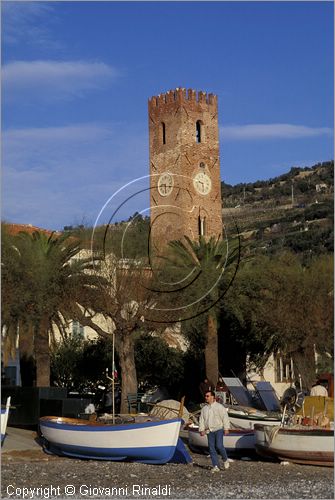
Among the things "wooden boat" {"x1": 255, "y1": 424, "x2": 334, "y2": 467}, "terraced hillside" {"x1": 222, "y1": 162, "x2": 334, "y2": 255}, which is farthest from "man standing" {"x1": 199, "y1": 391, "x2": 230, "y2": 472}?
"terraced hillside" {"x1": 222, "y1": 162, "x2": 334, "y2": 255}

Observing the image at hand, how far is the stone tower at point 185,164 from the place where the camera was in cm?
7544

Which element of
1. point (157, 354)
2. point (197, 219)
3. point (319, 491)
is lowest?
point (319, 491)

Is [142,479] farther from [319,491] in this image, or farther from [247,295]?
[247,295]

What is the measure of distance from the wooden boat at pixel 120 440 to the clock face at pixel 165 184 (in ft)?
178

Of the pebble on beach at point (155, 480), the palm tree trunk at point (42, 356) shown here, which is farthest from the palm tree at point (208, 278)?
the pebble on beach at point (155, 480)

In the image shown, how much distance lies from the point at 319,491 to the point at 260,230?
93984 millimetres

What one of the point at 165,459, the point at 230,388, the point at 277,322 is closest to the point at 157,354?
the point at 277,322

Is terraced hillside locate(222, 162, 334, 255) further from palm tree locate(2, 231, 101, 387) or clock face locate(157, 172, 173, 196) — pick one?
palm tree locate(2, 231, 101, 387)

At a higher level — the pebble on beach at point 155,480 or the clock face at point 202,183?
the clock face at point 202,183

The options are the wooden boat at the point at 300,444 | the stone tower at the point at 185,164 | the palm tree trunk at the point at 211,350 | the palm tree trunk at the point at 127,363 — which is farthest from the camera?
the stone tower at the point at 185,164

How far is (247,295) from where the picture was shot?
4584 cm

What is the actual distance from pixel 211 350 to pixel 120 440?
62.3 feet

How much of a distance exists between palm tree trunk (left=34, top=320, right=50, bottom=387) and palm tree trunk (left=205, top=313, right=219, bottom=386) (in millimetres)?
8641

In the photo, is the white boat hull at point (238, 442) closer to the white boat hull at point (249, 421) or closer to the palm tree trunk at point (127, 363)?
the white boat hull at point (249, 421)
